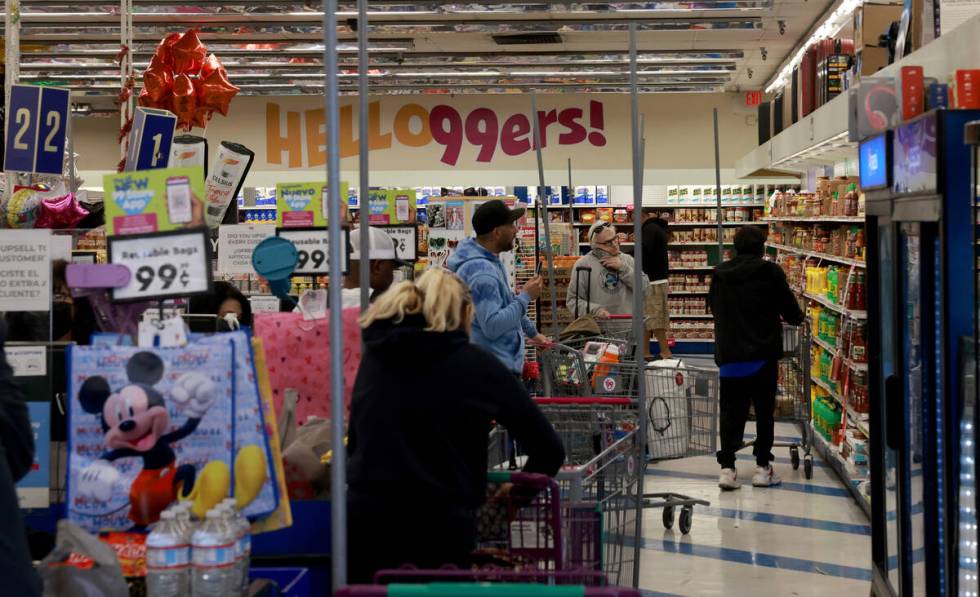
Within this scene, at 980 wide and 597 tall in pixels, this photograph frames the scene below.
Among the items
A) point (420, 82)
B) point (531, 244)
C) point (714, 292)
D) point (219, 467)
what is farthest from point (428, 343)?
point (420, 82)

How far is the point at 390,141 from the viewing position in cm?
1938

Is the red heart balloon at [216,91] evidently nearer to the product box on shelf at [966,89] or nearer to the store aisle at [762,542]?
the store aisle at [762,542]

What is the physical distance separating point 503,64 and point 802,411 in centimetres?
776

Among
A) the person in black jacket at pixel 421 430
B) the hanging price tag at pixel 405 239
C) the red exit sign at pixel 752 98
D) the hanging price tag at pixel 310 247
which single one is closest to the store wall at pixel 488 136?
the red exit sign at pixel 752 98

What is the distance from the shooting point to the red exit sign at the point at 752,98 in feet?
61.8

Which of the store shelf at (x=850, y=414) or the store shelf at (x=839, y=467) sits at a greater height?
the store shelf at (x=850, y=414)

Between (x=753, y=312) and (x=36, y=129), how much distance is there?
425 centimetres

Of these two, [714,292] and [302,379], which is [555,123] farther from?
[302,379]

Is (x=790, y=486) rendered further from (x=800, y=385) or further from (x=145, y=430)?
(x=145, y=430)

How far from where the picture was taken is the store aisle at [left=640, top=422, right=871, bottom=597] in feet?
18.4

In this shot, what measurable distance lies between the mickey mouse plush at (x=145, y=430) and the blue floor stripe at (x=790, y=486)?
582cm

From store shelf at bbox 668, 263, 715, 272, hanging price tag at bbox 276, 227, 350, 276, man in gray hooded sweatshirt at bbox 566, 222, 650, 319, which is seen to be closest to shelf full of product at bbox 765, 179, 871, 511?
man in gray hooded sweatshirt at bbox 566, 222, 650, 319

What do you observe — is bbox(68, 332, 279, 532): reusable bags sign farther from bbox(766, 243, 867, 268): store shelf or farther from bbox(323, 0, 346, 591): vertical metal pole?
bbox(766, 243, 867, 268): store shelf

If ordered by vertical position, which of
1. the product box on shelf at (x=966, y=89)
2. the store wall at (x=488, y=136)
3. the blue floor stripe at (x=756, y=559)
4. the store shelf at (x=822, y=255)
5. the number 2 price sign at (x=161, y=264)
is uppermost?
the store wall at (x=488, y=136)
